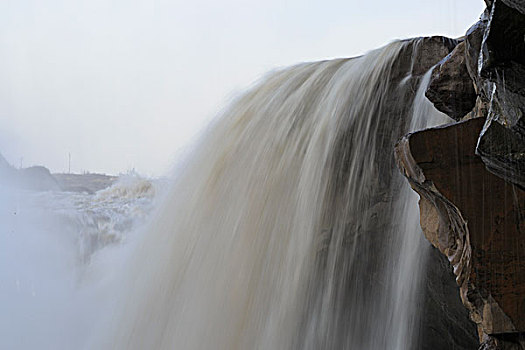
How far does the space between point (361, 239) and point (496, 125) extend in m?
1.15

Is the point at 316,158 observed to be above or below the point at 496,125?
below

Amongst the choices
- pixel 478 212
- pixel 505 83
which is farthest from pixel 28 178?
pixel 505 83

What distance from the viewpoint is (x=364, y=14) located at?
16.6 feet

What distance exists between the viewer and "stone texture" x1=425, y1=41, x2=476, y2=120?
1.69 m

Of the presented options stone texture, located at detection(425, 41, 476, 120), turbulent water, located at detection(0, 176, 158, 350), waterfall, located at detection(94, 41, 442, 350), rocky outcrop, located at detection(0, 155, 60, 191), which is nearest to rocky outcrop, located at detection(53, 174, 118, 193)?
rocky outcrop, located at detection(0, 155, 60, 191)

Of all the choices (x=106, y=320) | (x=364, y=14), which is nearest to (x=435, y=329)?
(x=106, y=320)

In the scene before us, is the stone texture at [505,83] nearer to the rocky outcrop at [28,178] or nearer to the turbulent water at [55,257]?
the turbulent water at [55,257]

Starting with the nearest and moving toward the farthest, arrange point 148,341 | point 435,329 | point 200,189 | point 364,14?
1. point 435,329
2. point 148,341
3. point 200,189
4. point 364,14

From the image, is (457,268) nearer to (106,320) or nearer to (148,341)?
(148,341)

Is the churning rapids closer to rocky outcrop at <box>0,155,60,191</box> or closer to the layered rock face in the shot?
the layered rock face

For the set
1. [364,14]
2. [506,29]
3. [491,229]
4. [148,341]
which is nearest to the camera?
[506,29]

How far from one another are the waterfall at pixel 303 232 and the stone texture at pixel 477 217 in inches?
25.4

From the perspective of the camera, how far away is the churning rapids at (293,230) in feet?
7.05

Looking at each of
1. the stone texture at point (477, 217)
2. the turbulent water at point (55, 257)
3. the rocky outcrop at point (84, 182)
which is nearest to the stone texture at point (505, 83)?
the stone texture at point (477, 217)
